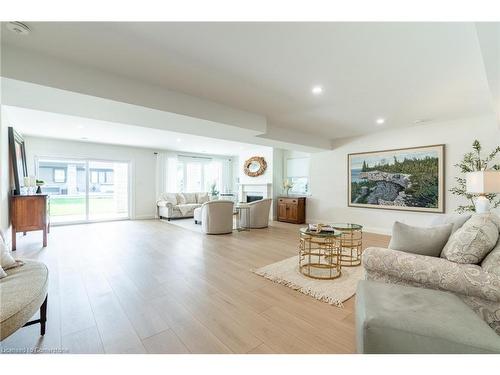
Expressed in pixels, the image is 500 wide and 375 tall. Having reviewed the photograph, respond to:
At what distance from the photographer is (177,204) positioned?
7.68 meters

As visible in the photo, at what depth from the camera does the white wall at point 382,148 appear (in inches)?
170

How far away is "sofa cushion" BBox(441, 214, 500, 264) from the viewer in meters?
1.70

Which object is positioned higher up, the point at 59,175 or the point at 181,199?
the point at 59,175

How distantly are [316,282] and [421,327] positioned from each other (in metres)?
1.58

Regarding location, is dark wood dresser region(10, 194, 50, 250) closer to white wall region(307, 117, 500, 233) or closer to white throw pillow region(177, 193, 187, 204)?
white throw pillow region(177, 193, 187, 204)

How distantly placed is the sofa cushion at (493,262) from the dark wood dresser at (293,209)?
5160mm

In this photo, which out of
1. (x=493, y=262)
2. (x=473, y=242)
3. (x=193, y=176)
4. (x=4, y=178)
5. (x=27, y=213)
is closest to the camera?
(x=493, y=262)

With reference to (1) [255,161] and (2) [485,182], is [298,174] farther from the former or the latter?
(2) [485,182]

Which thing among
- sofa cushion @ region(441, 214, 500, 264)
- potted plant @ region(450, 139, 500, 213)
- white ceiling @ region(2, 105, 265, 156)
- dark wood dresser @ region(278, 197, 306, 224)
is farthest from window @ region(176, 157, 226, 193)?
sofa cushion @ region(441, 214, 500, 264)

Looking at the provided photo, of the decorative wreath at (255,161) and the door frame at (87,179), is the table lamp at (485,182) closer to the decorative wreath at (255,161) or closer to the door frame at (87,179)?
the decorative wreath at (255,161)

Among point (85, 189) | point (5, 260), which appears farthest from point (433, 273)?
point (85, 189)

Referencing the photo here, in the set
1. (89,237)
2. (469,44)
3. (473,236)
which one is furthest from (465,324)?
(89,237)

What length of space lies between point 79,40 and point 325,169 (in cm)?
600
